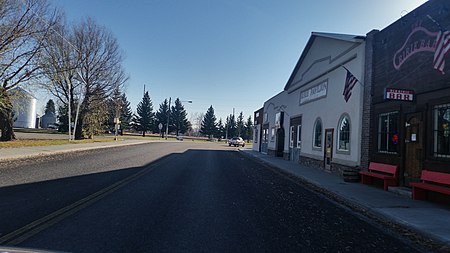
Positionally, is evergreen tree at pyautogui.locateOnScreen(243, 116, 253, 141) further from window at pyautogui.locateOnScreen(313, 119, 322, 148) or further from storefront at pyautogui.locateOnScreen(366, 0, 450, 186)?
storefront at pyautogui.locateOnScreen(366, 0, 450, 186)

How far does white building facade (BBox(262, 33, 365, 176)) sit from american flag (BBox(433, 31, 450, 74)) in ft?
15.3

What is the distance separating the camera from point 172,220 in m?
6.27

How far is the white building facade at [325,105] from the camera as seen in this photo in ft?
49.7

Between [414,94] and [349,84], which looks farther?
[349,84]

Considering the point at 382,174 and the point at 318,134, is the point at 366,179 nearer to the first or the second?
the point at 382,174

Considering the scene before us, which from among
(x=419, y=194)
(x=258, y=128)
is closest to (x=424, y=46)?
(x=419, y=194)

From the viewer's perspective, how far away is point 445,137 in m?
9.54

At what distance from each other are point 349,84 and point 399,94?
497cm

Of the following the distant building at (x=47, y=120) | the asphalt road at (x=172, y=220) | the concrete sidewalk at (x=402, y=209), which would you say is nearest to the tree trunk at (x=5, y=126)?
the asphalt road at (x=172, y=220)

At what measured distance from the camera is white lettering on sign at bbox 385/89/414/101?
10.5 metres

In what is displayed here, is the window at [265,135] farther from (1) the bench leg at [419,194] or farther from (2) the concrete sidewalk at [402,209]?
(1) the bench leg at [419,194]

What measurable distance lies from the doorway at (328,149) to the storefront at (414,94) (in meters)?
3.85

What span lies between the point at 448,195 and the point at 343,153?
22.9 ft

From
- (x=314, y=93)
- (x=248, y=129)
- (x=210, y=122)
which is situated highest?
(x=210, y=122)
